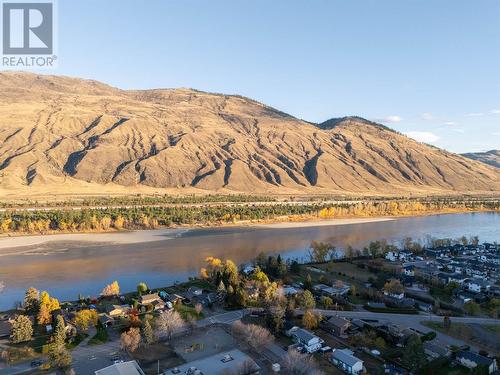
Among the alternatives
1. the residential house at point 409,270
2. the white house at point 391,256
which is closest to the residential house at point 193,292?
the residential house at point 409,270

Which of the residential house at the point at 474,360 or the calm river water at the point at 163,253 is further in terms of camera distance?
the calm river water at the point at 163,253

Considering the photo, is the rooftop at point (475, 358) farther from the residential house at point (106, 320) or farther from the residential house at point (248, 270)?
the residential house at point (106, 320)

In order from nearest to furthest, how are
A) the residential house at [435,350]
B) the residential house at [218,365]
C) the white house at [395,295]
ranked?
the residential house at [218,365] → the residential house at [435,350] → the white house at [395,295]

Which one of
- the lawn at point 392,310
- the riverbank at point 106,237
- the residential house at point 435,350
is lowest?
the residential house at point 435,350

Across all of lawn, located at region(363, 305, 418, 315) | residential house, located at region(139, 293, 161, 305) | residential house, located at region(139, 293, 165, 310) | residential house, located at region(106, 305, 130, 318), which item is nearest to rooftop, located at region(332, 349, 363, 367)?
lawn, located at region(363, 305, 418, 315)

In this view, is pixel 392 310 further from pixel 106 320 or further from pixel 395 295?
pixel 106 320

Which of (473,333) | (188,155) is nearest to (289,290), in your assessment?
(473,333)

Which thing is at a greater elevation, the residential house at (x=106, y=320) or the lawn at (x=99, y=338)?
the residential house at (x=106, y=320)
